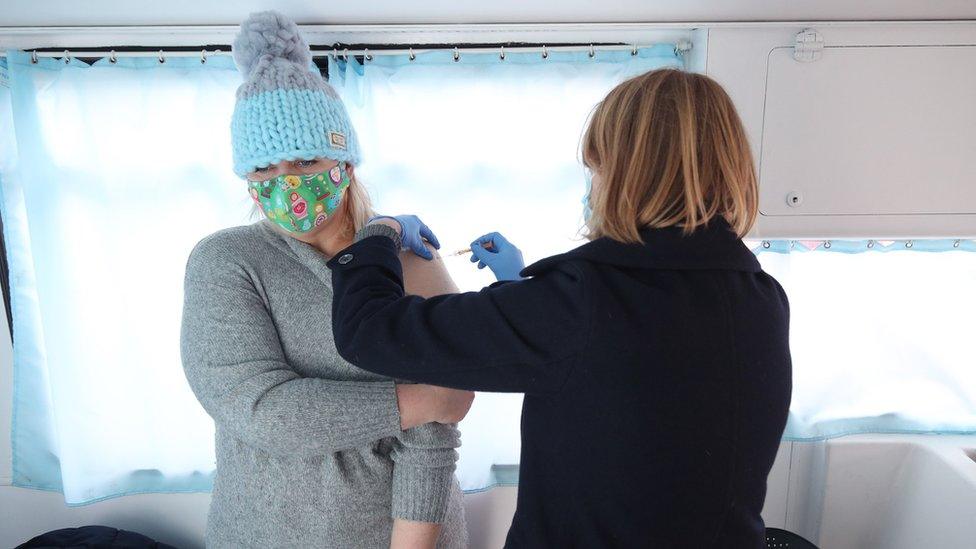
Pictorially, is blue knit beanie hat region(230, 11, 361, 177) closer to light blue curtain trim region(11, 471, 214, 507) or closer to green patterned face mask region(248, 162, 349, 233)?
green patterned face mask region(248, 162, 349, 233)

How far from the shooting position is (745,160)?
726 mm

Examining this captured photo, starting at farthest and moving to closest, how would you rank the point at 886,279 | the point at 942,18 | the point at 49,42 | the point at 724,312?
the point at 886,279
the point at 49,42
the point at 942,18
the point at 724,312

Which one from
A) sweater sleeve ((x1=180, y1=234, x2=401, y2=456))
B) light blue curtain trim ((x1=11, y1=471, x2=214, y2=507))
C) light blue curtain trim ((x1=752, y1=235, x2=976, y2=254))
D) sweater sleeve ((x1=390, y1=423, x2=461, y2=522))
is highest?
light blue curtain trim ((x1=752, y1=235, x2=976, y2=254))

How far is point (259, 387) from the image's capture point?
0.81m

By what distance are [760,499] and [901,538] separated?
1.18 metres

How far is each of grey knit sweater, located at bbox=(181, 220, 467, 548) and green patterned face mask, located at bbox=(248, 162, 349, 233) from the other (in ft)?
0.15

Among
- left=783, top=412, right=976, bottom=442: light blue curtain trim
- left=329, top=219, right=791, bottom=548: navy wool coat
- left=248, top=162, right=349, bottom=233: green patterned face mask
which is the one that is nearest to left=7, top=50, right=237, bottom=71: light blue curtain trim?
left=248, top=162, right=349, bottom=233: green patterned face mask

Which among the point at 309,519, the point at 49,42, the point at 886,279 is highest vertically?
the point at 49,42

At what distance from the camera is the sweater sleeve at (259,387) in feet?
2.64

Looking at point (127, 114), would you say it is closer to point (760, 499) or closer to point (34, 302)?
point (34, 302)

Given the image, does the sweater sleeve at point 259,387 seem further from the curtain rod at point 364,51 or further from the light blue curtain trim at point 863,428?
the light blue curtain trim at point 863,428

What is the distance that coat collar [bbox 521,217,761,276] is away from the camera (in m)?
0.66

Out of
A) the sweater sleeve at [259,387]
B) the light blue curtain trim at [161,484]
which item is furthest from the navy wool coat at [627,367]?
the light blue curtain trim at [161,484]

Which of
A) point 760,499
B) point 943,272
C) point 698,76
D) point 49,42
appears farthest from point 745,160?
point 49,42
